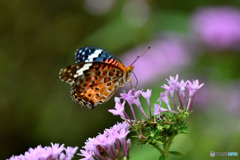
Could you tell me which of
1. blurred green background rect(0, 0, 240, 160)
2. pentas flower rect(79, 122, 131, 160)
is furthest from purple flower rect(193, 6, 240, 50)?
pentas flower rect(79, 122, 131, 160)

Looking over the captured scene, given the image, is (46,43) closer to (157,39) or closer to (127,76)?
(157,39)

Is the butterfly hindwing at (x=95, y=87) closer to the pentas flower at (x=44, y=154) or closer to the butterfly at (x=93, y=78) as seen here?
the butterfly at (x=93, y=78)

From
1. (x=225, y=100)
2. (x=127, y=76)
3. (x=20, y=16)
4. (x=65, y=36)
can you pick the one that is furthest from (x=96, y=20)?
(x=127, y=76)

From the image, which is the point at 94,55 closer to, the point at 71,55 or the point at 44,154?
the point at 44,154

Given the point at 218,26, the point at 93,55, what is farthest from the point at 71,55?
the point at 93,55

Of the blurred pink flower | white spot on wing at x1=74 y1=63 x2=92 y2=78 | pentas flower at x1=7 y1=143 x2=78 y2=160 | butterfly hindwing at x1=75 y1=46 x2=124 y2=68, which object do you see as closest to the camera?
pentas flower at x1=7 y1=143 x2=78 y2=160

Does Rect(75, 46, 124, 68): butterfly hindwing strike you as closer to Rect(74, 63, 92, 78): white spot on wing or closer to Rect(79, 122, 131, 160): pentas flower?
Rect(74, 63, 92, 78): white spot on wing

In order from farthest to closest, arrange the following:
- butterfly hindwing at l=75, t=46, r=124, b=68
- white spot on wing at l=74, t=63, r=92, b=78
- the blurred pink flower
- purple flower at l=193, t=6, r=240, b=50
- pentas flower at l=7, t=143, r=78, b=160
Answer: the blurred pink flower, purple flower at l=193, t=6, r=240, b=50, butterfly hindwing at l=75, t=46, r=124, b=68, white spot on wing at l=74, t=63, r=92, b=78, pentas flower at l=7, t=143, r=78, b=160

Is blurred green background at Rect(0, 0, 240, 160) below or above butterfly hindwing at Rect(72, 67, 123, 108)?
above
